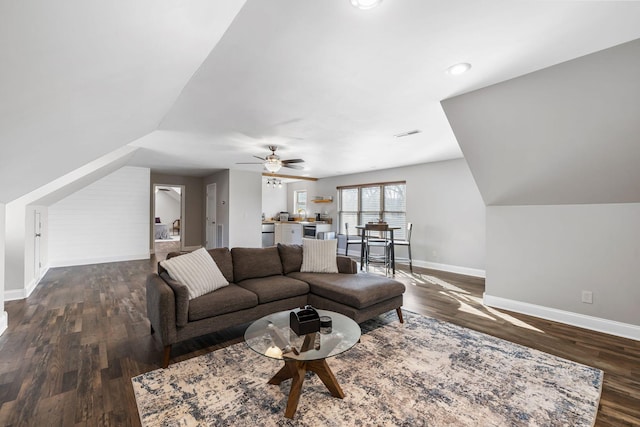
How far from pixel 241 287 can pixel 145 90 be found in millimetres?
2011

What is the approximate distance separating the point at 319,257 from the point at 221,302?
147 centimetres

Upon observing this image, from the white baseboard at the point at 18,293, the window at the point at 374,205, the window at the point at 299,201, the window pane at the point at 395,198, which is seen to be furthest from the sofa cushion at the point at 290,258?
the window at the point at 299,201

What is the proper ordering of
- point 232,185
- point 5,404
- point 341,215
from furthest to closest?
point 341,215
point 232,185
point 5,404

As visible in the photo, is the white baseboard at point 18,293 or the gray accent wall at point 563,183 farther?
the white baseboard at point 18,293

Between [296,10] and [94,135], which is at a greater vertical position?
[296,10]

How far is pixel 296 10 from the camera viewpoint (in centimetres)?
157

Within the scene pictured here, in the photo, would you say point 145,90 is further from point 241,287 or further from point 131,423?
point 131,423

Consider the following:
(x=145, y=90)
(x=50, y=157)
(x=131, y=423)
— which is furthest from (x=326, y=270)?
(x=50, y=157)

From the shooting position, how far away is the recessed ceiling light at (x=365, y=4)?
1493 millimetres

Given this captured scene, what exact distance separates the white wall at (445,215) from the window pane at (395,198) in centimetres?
19

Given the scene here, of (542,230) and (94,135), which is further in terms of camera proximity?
(542,230)

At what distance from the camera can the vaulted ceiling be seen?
1.20m

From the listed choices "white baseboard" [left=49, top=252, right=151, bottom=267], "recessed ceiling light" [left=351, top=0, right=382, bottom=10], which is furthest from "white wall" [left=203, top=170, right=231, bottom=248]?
"recessed ceiling light" [left=351, top=0, right=382, bottom=10]

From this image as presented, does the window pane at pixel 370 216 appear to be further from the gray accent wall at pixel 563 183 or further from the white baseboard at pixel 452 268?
the gray accent wall at pixel 563 183
